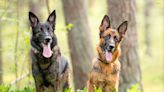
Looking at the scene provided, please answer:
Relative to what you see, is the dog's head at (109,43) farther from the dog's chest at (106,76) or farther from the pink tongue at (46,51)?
the pink tongue at (46,51)

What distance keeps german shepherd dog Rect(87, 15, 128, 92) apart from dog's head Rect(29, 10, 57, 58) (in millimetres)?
910

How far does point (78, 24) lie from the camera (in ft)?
47.7

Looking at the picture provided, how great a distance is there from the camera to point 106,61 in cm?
956

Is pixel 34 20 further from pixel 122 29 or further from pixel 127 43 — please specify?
pixel 127 43

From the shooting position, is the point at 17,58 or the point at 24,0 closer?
the point at 17,58

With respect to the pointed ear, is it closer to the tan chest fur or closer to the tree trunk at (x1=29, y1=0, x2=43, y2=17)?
the tan chest fur

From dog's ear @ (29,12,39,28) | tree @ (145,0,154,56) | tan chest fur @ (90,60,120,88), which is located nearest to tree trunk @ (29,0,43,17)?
dog's ear @ (29,12,39,28)

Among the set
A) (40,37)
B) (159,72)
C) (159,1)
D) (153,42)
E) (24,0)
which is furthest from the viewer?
(153,42)

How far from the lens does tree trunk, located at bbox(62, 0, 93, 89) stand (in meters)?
14.5

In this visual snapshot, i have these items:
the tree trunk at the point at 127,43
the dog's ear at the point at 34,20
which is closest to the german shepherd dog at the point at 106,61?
the dog's ear at the point at 34,20

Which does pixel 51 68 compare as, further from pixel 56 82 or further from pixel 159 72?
pixel 159 72

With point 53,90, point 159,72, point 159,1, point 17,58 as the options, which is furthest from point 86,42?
point 159,72

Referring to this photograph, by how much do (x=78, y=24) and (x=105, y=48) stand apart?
17.0 feet

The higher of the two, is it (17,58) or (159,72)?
(17,58)
